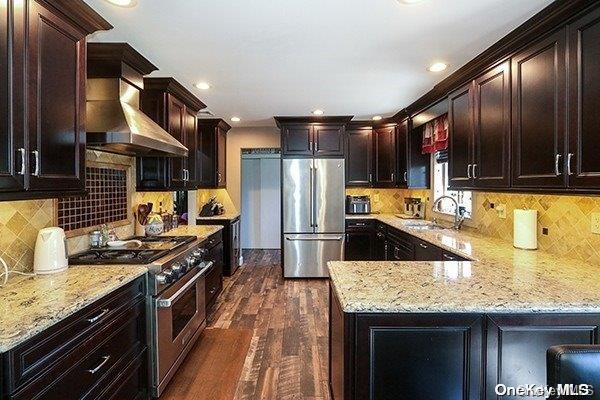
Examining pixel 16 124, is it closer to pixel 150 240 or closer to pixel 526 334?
pixel 150 240

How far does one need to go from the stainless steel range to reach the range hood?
743 millimetres

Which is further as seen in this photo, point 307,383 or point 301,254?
point 301,254

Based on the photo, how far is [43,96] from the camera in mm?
1671

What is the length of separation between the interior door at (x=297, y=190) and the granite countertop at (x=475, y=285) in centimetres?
291

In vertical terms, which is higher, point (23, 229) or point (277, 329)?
point (23, 229)

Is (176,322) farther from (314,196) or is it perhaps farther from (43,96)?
(314,196)

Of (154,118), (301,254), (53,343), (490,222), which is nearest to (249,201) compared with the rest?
(301,254)

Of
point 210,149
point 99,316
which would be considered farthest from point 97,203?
point 210,149

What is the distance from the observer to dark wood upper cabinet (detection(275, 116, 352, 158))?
5133 mm

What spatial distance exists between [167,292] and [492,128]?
2554 mm

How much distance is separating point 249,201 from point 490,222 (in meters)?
5.11

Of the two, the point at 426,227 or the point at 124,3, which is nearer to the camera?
the point at 124,3

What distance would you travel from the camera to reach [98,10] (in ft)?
6.56

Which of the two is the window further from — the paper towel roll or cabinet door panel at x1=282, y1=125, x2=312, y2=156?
cabinet door panel at x1=282, y1=125, x2=312, y2=156
